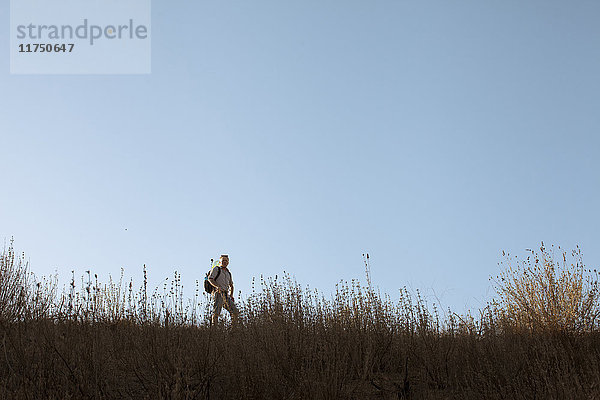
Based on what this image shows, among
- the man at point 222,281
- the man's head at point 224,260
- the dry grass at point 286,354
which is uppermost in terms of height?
the man's head at point 224,260

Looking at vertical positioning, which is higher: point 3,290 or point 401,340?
point 3,290

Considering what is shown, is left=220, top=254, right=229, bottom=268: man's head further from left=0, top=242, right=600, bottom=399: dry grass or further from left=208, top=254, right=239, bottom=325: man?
left=0, top=242, right=600, bottom=399: dry grass

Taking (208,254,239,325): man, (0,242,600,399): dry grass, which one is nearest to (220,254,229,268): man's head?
(208,254,239,325): man

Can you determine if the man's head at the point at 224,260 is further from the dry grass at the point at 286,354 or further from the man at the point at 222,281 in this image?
the dry grass at the point at 286,354

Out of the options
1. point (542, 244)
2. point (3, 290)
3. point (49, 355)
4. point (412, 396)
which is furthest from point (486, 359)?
point (3, 290)

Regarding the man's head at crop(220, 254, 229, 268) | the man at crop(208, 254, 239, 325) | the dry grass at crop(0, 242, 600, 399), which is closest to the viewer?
the dry grass at crop(0, 242, 600, 399)

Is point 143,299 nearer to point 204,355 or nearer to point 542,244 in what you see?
point 204,355

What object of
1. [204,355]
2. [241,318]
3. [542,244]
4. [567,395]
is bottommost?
[567,395]

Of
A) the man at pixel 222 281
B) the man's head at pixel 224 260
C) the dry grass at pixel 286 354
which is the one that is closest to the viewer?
the dry grass at pixel 286 354

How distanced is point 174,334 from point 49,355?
3.97 ft

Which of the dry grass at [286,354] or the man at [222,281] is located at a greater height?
the man at [222,281]

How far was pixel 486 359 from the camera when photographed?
5988mm

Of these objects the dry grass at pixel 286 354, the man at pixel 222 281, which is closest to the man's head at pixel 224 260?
the man at pixel 222 281

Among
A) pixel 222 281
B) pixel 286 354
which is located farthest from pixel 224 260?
pixel 286 354
